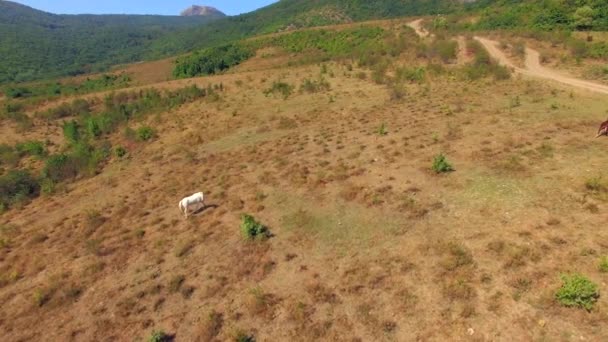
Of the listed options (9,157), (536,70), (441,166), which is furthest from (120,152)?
(536,70)

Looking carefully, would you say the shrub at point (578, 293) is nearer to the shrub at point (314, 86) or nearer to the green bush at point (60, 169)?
the green bush at point (60, 169)

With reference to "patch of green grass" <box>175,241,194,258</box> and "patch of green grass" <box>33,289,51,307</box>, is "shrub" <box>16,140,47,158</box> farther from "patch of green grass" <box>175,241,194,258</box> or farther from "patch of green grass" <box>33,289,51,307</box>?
"patch of green grass" <box>175,241,194,258</box>

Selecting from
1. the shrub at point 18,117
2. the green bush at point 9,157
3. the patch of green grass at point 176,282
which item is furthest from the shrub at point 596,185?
the shrub at point 18,117

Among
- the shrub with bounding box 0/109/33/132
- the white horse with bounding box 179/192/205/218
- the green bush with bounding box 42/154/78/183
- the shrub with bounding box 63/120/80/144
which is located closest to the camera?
the white horse with bounding box 179/192/205/218

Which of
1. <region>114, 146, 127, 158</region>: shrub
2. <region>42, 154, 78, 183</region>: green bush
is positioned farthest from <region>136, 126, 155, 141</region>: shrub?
<region>42, 154, 78, 183</region>: green bush

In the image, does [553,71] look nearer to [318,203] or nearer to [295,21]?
[318,203]
